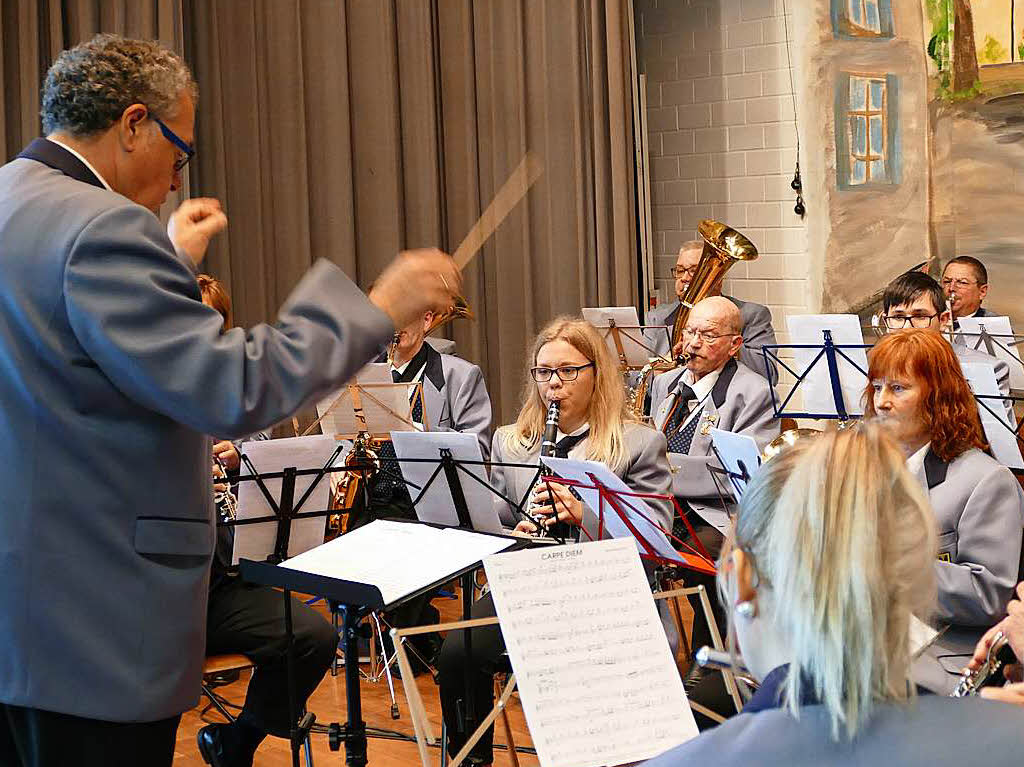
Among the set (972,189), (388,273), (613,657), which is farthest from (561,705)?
(972,189)

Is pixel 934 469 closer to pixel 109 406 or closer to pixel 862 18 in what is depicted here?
pixel 109 406

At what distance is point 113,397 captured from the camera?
1.63m

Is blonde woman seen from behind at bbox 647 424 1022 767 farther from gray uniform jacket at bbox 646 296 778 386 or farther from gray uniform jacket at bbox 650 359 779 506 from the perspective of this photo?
gray uniform jacket at bbox 646 296 778 386

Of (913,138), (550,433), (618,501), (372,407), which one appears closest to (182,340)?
(618,501)

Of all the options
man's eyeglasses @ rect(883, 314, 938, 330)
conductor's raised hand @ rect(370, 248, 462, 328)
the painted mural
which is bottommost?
man's eyeglasses @ rect(883, 314, 938, 330)

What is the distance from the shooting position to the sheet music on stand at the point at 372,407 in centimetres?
406

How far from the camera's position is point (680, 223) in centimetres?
746

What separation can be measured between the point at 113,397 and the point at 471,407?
10.3 feet

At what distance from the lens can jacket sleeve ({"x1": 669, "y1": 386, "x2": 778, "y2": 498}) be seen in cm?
411

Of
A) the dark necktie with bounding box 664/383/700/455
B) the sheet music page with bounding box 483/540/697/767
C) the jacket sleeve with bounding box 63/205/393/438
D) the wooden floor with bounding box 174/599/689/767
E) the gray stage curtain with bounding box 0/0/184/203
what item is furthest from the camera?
the gray stage curtain with bounding box 0/0/184/203

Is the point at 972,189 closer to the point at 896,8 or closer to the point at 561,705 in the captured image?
the point at 896,8

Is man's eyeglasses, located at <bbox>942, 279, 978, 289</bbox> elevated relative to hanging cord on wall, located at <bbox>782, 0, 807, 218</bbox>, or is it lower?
lower

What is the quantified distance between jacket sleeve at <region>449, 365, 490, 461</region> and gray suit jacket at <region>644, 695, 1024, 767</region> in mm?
3631

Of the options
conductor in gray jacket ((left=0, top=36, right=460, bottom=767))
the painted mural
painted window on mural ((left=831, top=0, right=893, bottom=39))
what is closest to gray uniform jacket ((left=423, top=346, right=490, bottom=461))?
the painted mural
